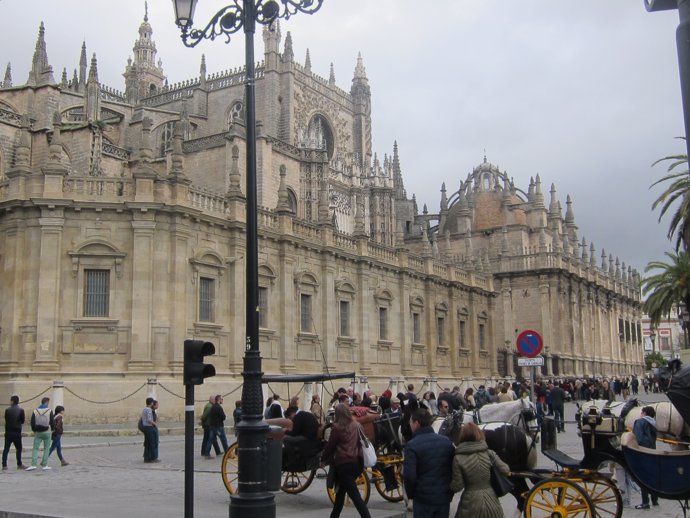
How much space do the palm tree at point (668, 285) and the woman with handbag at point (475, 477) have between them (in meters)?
37.6

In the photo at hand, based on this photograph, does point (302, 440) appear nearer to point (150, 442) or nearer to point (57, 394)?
point (150, 442)

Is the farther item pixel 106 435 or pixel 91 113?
pixel 91 113

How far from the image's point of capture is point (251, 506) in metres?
8.33

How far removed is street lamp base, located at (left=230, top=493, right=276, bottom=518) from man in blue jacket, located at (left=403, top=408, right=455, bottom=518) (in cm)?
155

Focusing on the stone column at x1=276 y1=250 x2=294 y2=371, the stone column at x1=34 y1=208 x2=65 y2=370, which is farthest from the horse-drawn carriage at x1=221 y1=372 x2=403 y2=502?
the stone column at x1=276 y1=250 x2=294 y2=371

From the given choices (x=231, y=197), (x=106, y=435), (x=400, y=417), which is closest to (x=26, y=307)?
(x=106, y=435)

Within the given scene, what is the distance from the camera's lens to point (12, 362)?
79.6ft

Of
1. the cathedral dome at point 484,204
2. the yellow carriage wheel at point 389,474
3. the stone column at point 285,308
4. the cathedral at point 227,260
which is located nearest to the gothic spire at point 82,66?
the cathedral at point 227,260

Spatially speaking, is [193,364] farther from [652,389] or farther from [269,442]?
[652,389]

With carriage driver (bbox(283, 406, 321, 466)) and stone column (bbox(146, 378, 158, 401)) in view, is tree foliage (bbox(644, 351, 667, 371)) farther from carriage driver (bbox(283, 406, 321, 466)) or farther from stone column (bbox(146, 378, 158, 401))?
carriage driver (bbox(283, 406, 321, 466))

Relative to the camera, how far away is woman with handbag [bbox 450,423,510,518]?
302 inches

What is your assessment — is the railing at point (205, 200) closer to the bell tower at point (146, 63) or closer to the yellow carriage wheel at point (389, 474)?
the yellow carriage wheel at point (389, 474)

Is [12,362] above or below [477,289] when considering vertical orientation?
below

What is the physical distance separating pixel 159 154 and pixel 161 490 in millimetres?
45781
